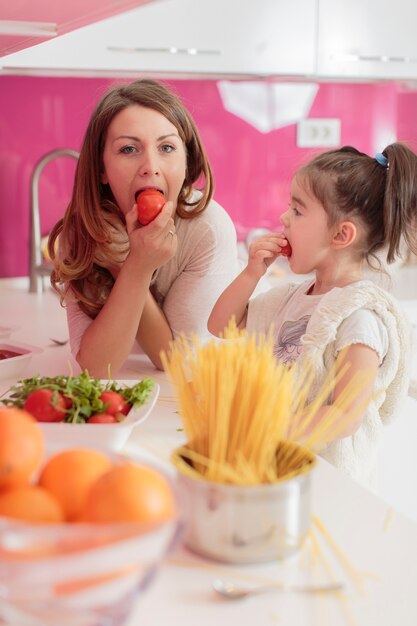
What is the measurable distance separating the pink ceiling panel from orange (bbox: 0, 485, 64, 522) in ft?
2.06

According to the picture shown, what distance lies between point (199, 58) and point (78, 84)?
1.92 feet

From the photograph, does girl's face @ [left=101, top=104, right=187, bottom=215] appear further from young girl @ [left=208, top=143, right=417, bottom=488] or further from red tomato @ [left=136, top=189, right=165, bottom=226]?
young girl @ [left=208, top=143, right=417, bottom=488]

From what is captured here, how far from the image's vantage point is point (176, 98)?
5.94 feet

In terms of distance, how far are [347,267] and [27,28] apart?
682mm

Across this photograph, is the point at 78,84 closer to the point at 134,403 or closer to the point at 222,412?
the point at 134,403

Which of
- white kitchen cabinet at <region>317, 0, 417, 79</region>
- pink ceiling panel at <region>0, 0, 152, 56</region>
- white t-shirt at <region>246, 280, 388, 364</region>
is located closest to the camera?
pink ceiling panel at <region>0, 0, 152, 56</region>

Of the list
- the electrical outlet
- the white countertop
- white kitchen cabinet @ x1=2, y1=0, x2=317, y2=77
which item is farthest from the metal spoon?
the electrical outlet

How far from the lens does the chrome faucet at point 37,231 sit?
2.82 meters

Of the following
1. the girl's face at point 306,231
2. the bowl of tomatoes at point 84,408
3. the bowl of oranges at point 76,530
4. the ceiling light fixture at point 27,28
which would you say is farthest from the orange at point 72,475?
the girl's face at point 306,231

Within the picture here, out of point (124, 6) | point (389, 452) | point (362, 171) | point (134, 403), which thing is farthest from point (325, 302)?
point (389, 452)

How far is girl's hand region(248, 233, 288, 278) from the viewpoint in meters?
1.61

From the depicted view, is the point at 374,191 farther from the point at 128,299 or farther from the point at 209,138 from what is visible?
the point at 209,138

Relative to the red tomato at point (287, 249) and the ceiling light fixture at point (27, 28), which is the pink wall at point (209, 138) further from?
the ceiling light fixture at point (27, 28)

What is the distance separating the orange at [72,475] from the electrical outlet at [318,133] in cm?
267
